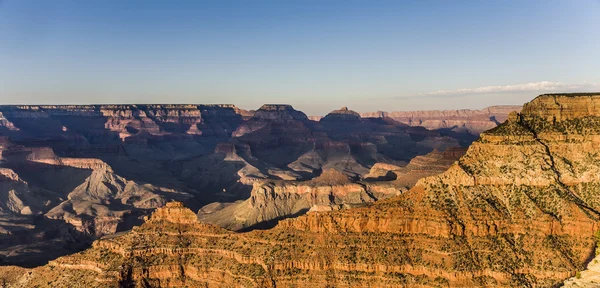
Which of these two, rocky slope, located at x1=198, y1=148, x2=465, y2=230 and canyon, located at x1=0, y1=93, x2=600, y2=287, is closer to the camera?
canyon, located at x1=0, y1=93, x2=600, y2=287

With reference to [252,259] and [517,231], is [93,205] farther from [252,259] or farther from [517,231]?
[517,231]

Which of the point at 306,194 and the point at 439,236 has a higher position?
the point at 439,236

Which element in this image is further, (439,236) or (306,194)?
(306,194)

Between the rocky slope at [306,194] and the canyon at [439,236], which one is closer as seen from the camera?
the canyon at [439,236]

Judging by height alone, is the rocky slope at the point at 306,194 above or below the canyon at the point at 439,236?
below

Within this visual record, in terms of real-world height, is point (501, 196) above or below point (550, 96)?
below

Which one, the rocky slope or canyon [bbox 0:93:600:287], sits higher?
canyon [bbox 0:93:600:287]

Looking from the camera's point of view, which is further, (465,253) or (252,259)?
(252,259)

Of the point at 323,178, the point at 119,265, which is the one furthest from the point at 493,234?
the point at 323,178
